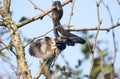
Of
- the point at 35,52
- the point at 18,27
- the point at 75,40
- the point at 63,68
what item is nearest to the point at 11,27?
the point at 18,27

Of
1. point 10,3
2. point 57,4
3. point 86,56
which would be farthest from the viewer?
point 57,4

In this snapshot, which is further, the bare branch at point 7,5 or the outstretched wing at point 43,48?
the bare branch at point 7,5

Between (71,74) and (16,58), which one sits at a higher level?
(16,58)

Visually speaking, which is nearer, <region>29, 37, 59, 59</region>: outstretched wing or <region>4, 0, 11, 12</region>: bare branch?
<region>29, 37, 59, 59</region>: outstretched wing

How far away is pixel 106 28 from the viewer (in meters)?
4.65

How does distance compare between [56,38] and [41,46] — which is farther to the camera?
[56,38]

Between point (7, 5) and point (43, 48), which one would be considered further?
point (7, 5)

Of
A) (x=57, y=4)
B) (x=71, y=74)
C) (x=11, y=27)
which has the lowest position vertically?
(x=71, y=74)

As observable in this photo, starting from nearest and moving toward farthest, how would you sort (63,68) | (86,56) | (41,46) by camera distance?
1. (63,68)
2. (86,56)
3. (41,46)

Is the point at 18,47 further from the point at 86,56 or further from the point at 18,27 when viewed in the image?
the point at 86,56

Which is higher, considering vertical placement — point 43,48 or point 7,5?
point 7,5

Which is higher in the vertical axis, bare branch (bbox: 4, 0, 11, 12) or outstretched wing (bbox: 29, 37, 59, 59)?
bare branch (bbox: 4, 0, 11, 12)

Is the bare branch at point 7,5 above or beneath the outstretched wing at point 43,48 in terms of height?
above

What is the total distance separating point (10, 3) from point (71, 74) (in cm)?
198
